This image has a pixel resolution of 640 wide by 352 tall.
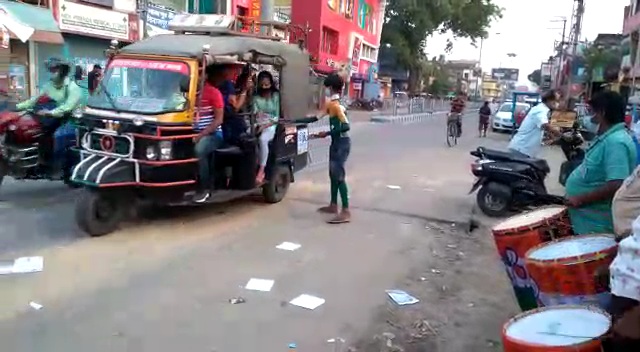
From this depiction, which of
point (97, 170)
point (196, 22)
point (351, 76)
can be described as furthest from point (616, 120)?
point (351, 76)

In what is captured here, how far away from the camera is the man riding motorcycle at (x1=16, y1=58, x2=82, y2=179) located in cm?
750

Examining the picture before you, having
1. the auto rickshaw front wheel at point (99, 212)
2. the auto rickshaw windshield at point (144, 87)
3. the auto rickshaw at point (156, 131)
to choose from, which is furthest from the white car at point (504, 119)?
the auto rickshaw front wheel at point (99, 212)

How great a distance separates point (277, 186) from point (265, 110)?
1.09 m

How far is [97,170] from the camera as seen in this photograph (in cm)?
596

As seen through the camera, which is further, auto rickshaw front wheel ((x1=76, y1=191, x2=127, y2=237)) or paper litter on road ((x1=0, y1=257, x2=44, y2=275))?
auto rickshaw front wheel ((x1=76, y1=191, x2=127, y2=237))

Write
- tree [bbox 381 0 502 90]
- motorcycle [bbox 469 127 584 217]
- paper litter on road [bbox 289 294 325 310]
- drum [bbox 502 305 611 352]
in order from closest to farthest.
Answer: drum [bbox 502 305 611 352], paper litter on road [bbox 289 294 325 310], motorcycle [bbox 469 127 584 217], tree [bbox 381 0 502 90]

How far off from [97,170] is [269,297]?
2.37 m

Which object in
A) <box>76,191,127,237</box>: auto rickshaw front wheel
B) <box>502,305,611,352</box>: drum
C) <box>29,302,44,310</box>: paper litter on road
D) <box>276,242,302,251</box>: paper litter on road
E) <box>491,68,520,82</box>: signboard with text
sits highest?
<box>491,68,520,82</box>: signboard with text

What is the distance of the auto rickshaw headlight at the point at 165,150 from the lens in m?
6.16

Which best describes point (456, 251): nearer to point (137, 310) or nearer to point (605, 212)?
point (605, 212)

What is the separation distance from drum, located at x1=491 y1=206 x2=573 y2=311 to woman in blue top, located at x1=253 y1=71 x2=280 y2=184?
3978 mm

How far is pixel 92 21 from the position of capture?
1731 centimetres

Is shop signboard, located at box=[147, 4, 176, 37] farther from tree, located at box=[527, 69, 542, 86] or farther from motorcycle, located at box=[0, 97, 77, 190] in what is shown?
tree, located at box=[527, 69, 542, 86]

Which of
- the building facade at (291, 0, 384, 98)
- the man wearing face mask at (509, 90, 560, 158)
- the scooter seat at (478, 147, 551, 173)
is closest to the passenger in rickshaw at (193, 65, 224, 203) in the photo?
the scooter seat at (478, 147, 551, 173)
